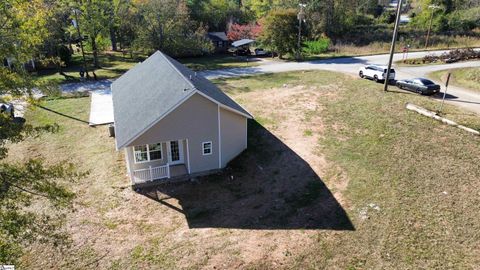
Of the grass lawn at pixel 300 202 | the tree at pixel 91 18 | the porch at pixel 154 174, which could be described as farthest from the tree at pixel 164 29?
the porch at pixel 154 174

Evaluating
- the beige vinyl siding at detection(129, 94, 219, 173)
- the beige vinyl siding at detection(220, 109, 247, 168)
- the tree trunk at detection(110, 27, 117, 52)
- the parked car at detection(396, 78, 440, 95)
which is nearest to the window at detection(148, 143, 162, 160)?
the beige vinyl siding at detection(129, 94, 219, 173)

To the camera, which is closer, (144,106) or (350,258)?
(350,258)

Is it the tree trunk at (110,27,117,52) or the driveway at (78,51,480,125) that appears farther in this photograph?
the tree trunk at (110,27,117,52)

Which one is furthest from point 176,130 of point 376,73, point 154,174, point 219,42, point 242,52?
point 219,42

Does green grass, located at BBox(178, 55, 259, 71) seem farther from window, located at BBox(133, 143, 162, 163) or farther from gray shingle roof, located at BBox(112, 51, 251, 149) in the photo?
window, located at BBox(133, 143, 162, 163)

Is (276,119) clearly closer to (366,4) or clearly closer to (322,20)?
(322,20)

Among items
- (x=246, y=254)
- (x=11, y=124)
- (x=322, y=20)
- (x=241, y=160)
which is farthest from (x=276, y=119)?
(x=322, y=20)

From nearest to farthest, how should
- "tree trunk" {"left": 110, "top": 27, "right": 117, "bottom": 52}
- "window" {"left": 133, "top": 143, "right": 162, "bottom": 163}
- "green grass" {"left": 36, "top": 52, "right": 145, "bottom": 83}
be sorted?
"window" {"left": 133, "top": 143, "right": 162, "bottom": 163}
"green grass" {"left": 36, "top": 52, "right": 145, "bottom": 83}
"tree trunk" {"left": 110, "top": 27, "right": 117, "bottom": 52}

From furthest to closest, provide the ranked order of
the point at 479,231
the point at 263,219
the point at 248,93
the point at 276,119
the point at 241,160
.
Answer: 1. the point at 248,93
2. the point at 276,119
3. the point at 241,160
4. the point at 263,219
5. the point at 479,231
